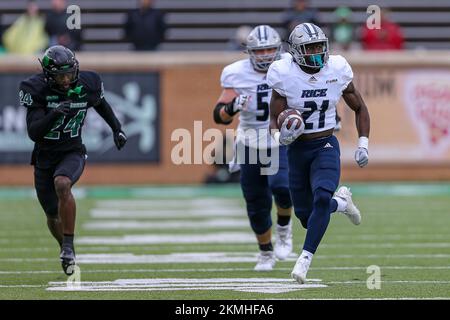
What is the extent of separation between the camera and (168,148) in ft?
50.4

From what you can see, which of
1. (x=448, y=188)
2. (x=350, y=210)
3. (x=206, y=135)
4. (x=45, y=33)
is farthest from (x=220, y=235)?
(x=45, y=33)

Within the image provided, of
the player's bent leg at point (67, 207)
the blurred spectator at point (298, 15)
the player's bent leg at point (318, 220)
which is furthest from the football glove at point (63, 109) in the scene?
the blurred spectator at point (298, 15)

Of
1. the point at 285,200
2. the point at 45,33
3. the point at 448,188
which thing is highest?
the point at 45,33

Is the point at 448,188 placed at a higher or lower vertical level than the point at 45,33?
lower

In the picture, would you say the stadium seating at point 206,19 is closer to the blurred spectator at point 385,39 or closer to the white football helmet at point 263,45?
the blurred spectator at point 385,39

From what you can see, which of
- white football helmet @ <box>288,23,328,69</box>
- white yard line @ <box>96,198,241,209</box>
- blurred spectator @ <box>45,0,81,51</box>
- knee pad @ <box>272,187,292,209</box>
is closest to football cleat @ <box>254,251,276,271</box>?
knee pad @ <box>272,187,292,209</box>

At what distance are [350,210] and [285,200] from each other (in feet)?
3.00

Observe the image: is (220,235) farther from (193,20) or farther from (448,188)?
(193,20)

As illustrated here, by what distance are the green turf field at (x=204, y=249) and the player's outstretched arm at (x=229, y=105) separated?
3.52ft

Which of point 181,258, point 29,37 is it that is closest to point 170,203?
point 29,37

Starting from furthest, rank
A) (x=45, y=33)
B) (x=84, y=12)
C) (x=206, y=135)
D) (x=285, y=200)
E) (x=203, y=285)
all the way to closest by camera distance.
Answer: (x=84, y=12) < (x=45, y=33) < (x=206, y=135) < (x=285, y=200) < (x=203, y=285)

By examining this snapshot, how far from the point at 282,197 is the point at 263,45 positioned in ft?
3.59

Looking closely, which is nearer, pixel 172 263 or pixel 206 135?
pixel 172 263

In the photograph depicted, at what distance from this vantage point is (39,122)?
7660mm
